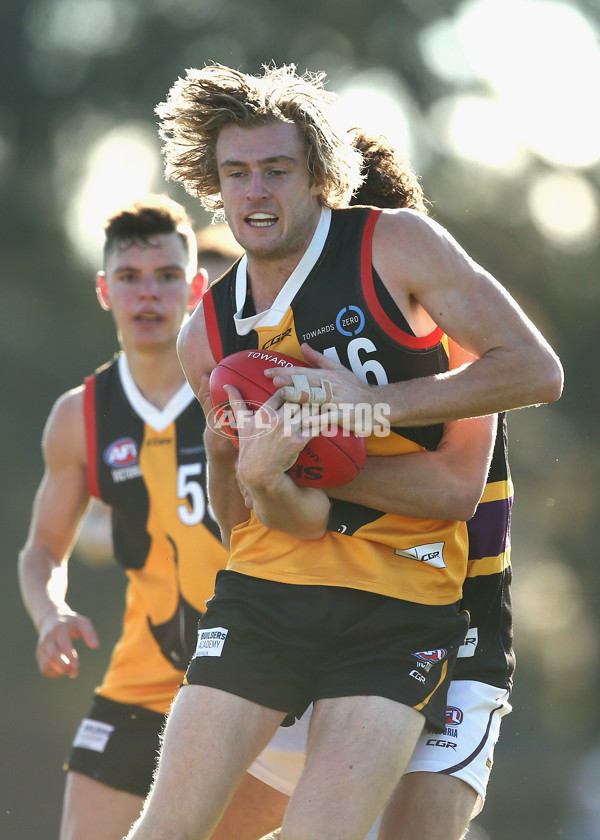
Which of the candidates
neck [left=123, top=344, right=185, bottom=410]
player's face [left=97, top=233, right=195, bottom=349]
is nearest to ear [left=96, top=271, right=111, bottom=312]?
player's face [left=97, top=233, right=195, bottom=349]

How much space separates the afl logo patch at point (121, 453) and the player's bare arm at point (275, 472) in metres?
2.41

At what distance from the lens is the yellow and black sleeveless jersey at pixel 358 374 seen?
3.66 meters

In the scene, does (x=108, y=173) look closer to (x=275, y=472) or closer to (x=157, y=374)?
(x=157, y=374)

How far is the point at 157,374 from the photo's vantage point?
612cm

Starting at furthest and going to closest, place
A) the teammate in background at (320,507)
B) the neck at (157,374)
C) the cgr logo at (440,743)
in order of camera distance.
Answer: the neck at (157,374), the cgr logo at (440,743), the teammate in background at (320,507)

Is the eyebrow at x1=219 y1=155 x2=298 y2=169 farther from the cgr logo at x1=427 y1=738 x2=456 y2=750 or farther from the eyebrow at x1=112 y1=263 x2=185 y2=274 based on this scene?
the eyebrow at x1=112 y1=263 x2=185 y2=274

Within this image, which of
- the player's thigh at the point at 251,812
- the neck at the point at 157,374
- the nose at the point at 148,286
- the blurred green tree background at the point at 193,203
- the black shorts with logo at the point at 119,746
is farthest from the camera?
the blurred green tree background at the point at 193,203

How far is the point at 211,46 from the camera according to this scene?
58.0ft

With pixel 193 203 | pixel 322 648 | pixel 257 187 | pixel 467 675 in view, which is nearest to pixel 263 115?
pixel 257 187

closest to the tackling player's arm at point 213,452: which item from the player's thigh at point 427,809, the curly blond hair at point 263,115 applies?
the curly blond hair at point 263,115

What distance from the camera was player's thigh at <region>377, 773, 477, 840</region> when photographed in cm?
369

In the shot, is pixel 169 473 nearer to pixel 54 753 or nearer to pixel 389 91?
pixel 54 753

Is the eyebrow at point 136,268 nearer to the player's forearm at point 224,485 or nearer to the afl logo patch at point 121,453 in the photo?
the afl logo patch at point 121,453

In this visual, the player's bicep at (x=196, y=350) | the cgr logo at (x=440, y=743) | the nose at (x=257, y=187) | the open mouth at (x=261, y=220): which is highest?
the nose at (x=257, y=187)
